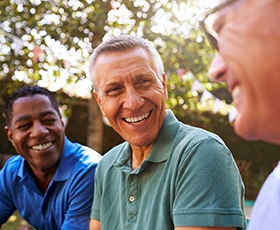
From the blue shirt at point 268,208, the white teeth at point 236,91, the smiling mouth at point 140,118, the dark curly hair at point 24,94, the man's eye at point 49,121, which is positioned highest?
the white teeth at point 236,91

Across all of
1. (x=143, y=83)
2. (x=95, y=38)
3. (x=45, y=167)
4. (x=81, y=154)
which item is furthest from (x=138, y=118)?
(x=95, y=38)

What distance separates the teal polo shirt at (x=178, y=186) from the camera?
184 centimetres

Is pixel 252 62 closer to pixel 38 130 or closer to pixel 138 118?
pixel 138 118

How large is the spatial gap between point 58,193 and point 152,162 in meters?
1.11

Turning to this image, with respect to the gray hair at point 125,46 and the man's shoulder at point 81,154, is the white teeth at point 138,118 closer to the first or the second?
the gray hair at point 125,46

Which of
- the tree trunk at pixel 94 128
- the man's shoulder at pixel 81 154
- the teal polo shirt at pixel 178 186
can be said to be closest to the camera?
the teal polo shirt at pixel 178 186

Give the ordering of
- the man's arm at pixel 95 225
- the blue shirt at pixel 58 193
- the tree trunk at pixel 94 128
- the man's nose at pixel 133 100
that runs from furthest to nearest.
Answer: the tree trunk at pixel 94 128
the blue shirt at pixel 58 193
the man's arm at pixel 95 225
the man's nose at pixel 133 100

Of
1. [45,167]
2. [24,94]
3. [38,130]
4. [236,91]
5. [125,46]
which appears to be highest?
[236,91]

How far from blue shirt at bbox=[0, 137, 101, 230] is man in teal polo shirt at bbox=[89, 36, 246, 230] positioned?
1.41ft

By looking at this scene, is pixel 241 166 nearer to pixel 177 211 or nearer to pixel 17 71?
pixel 17 71

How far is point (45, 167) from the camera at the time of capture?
3146 mm

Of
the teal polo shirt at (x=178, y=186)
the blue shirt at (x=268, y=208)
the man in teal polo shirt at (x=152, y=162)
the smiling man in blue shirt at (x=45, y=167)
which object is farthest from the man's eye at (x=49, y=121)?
the blue shirt at (x=268, y=208)

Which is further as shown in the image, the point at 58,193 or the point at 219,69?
the point at 58,193

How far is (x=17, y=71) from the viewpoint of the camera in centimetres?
755
